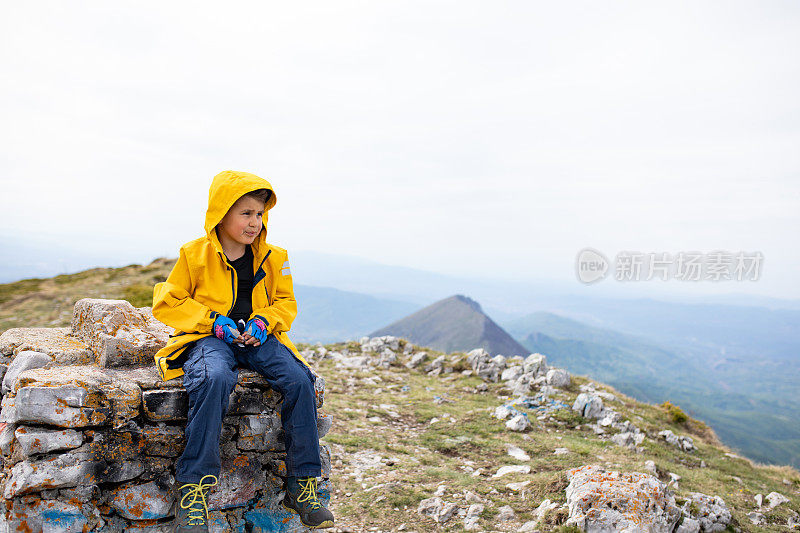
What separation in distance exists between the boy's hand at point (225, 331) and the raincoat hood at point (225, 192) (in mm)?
821

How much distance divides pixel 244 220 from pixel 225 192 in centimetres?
37

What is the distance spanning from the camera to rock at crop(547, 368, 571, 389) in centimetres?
1398

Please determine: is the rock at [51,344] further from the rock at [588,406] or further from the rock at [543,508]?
the rock at [588,406]

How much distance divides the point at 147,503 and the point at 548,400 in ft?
36.6

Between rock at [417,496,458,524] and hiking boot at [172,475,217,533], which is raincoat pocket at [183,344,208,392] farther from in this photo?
rock at [417,496,458,524]

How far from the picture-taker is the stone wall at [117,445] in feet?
12.6

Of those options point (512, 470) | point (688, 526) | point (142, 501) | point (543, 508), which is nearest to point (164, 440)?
point (142, 501)

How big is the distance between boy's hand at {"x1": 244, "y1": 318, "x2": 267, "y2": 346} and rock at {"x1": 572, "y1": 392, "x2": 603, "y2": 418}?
9866 millimetres

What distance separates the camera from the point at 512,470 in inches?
309

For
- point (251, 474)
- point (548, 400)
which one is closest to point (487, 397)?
point (548, 400)

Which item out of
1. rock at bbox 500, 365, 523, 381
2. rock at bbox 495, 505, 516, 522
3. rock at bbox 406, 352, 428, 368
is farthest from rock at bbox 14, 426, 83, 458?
rock at bbox 406, 352, 428, 368

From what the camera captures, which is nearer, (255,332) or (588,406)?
(255,332)

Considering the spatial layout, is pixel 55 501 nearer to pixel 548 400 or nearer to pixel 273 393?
pixel 273 393

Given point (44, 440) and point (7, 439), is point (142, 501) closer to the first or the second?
point (44, 440)
